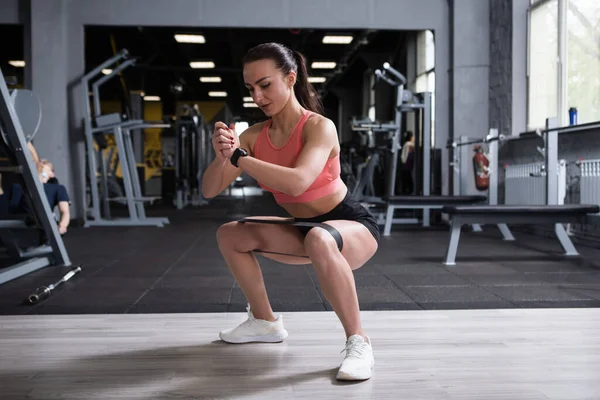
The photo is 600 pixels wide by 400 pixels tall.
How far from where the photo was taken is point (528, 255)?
177 inches

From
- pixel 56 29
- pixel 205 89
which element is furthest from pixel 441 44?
pixel 205 89

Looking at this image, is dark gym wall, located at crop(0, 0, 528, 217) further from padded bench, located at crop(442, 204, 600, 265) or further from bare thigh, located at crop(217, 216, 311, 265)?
bare thigh, located at crop(217, 216, 311, 265)

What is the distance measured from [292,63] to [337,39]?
34.6 feet

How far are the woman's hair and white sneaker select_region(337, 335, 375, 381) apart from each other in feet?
2.23

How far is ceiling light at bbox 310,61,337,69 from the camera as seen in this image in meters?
14.5

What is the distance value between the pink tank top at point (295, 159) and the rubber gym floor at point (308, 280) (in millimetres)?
943

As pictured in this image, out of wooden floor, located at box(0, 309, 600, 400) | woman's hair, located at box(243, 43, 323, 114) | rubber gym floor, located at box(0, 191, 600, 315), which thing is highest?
woman's hair, located at box(243, 43, 323, 114)

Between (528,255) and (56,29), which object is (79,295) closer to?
(528,255)

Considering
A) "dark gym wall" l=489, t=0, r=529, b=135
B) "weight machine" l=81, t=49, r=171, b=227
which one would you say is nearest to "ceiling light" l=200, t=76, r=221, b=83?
"weight machine" l=81, t=49, r=171, b=227

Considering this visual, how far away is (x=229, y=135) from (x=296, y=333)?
2.78 feet

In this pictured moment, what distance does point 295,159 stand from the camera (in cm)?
180

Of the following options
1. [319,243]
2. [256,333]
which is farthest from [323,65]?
[319,243]

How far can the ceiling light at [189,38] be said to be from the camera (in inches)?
460

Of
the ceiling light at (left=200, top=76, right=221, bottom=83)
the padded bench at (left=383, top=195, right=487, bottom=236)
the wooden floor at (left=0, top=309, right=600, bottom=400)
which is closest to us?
the wooden floor at (left=0, top=309, right=600, bottom=400)
